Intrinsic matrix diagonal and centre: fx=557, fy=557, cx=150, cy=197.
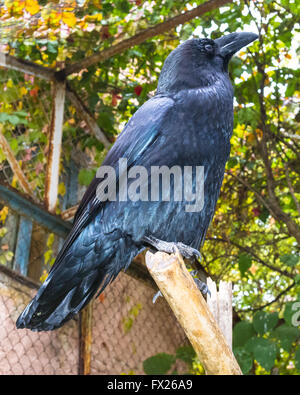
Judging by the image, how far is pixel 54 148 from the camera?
11.4ft

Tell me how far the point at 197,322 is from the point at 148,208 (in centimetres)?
63

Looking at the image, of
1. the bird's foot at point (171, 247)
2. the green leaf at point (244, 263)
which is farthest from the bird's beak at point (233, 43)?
the green leaf at point (244, 263)

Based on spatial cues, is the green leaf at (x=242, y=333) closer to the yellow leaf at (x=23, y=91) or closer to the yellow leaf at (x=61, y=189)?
the yellow leaf at (x=61, y=189)

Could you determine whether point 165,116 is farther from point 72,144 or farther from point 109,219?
point 72,144

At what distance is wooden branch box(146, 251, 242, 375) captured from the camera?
1.46m

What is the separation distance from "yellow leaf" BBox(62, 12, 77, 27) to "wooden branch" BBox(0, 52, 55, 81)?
349 millimetres

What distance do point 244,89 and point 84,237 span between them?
6.59 ft

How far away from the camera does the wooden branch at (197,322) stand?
146 cm

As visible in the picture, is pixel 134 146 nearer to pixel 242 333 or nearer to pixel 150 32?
pixel 150 32

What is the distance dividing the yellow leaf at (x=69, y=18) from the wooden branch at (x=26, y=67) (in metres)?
0.35

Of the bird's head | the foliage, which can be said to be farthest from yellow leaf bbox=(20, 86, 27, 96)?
the bird's head

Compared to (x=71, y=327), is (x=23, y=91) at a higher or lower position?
higher

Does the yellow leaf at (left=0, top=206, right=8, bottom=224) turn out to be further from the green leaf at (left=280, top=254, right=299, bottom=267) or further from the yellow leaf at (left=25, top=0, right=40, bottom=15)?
the green leaf at (left=280, top=254, right=299, bottom=267)

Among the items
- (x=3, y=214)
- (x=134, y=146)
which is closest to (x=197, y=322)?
(x=134, y=146)
